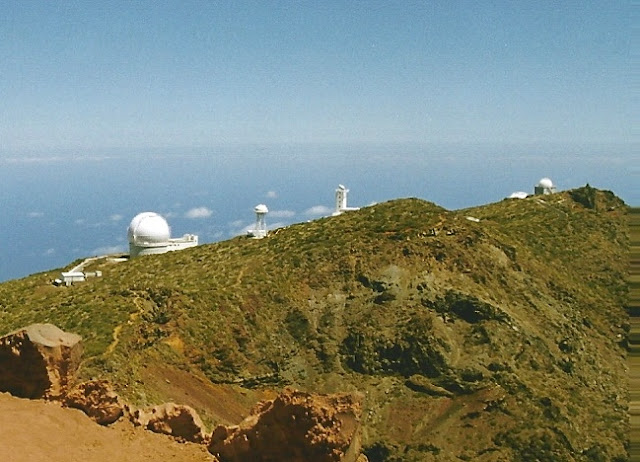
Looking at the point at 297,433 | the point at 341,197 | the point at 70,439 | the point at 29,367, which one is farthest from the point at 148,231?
the point at 297,433

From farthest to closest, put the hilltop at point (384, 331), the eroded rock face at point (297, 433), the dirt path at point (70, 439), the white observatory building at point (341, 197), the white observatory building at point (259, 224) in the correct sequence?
1. the white observatory building at point (341, 197)
2. the white observatory building at point (259, 224)
3. the hilltop at point (384, 331)
4. the eroded rock face at point (297, 433)
5. the dirt path at point (70, 439)

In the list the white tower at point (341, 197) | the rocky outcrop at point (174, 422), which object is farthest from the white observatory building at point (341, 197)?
the rocky outcrop at point (174, 422)

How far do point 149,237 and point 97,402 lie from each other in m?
34.2

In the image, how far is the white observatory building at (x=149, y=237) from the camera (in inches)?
1773

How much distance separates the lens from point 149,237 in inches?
1774

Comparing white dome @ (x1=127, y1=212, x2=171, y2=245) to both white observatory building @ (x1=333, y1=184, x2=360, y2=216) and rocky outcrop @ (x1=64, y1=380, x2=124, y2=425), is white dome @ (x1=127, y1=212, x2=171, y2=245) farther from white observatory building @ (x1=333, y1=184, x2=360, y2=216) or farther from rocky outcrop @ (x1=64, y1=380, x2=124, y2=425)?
rocky outcrop @ (x1=64, y1=380, x2=124, y2=425)

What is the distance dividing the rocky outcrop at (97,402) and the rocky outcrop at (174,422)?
1.43 feet

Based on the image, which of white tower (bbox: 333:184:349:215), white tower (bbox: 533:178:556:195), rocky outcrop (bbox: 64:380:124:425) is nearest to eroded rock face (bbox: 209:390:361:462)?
rocky outcrop (bbox: 64:380:124:425)

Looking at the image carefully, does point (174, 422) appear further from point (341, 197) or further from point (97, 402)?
point (341, 197)

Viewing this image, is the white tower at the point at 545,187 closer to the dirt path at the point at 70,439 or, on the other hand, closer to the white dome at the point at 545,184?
the white dome at the point at 545,184

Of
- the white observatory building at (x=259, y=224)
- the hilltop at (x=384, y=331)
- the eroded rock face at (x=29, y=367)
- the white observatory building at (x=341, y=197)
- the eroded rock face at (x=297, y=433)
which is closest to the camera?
the eroded rock face at (x=297, y=433)

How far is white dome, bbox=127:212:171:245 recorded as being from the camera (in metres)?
45.1

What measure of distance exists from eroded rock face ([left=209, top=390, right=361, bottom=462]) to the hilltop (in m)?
12.0

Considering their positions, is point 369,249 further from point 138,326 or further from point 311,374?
point 138,326
